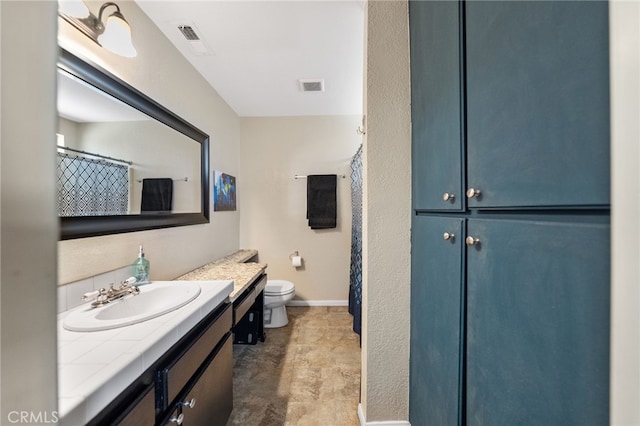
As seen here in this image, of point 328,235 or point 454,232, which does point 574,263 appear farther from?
point 328,235

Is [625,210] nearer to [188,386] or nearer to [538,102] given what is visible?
[538,102]

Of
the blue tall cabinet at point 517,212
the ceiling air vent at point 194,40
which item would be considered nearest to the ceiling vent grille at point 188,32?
the ceiling air vent at point 194,40

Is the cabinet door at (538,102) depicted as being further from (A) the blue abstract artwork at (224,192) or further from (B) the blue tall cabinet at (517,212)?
(A) the blue abstract artwork at (224,192)

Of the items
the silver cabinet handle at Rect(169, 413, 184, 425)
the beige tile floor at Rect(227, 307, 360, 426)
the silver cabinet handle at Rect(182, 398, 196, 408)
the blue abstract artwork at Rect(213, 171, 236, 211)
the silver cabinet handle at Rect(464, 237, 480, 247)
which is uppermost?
the blue abstract artwork at Rect(213, 171, 236, 211)

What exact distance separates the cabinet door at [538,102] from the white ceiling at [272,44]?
1089 mm

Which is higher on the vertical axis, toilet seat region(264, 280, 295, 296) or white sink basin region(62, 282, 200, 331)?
white sink basin region(62, 282, 200, 331)

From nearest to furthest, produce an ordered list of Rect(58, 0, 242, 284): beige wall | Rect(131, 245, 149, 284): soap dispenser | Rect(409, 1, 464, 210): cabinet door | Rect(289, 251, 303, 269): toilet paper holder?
Rect(409, 1, 464, 210): cabinet door → Rect(58, 0, 242, 284): beige wall → Rect(131, 245, 149, 284): soap dispenser → Rect(289, 251, 303, 269): toilet paper holder

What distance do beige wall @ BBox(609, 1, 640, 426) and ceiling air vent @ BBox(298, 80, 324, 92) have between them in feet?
6.96

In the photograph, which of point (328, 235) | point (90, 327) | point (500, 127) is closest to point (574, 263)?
point (500, 127)

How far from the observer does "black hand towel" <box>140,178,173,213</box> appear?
4.60 feet

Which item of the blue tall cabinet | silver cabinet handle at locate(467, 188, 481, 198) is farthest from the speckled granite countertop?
silver cabinet handle at locate(467, 188, 481, 198)

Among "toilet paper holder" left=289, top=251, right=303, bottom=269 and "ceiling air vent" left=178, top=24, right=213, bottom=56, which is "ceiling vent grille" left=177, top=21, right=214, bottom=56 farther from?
"toilet paper holder" left=289, top=251, right=303, bottom=269

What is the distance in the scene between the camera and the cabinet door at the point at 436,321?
2.57 feet

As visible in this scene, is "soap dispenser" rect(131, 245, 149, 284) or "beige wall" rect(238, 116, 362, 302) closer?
"soap dispenser" rect(131, 245, 149, 284)
